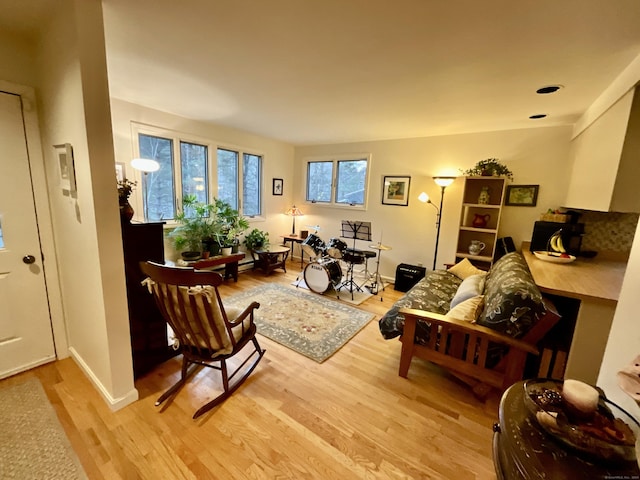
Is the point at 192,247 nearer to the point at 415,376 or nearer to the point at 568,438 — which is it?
the point at 415,376

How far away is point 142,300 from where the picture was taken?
198cm

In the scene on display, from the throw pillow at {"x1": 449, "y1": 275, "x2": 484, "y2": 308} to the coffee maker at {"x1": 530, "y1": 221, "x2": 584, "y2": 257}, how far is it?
0.86 meters

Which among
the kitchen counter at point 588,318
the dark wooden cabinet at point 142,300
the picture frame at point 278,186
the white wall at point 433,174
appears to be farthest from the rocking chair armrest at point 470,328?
the picture frame at point 278,186

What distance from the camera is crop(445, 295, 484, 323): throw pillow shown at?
1945 mm

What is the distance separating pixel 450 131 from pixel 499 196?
115cm

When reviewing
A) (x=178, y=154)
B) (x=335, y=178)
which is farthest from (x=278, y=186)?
(x=178, y=154)

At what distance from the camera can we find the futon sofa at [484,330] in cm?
168

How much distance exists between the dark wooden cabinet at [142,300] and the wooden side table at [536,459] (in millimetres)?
2197

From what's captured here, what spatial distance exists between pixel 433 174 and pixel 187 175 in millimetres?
3790

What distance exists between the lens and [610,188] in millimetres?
1901

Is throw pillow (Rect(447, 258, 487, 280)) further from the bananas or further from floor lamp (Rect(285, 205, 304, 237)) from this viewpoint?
floor lamp (Rect(285, 205, 304, 237))

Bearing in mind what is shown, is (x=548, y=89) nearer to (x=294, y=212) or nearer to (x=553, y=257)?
(x=553, y=257)

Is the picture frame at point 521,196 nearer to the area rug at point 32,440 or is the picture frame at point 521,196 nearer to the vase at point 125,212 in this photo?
the vase at point 125,212

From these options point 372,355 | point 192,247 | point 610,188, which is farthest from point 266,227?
point 610,188
